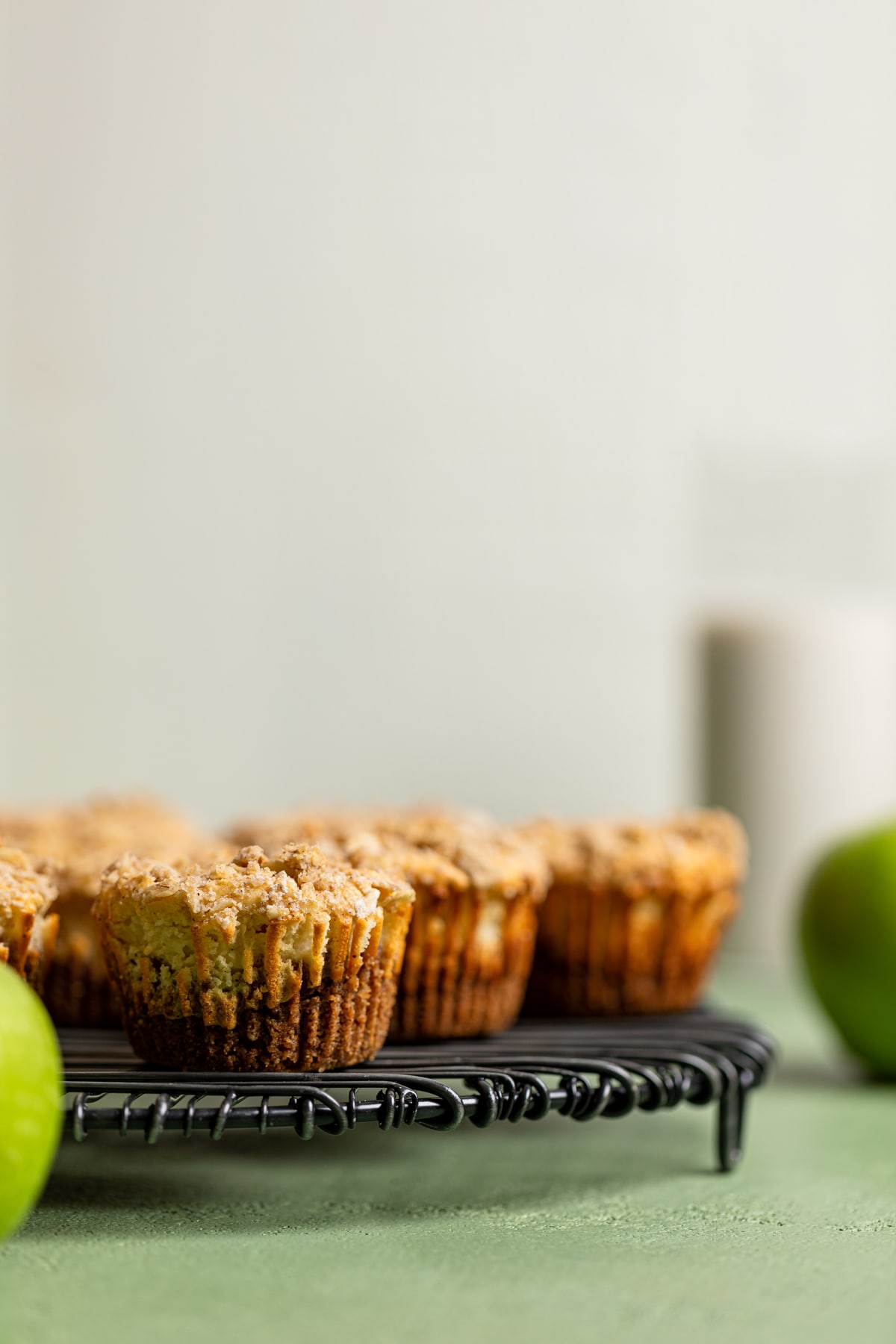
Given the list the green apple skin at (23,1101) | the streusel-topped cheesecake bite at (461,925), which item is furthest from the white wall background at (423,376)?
the green apple skin at (23,1101)

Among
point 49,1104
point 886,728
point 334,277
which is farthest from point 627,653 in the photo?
point 49,1104

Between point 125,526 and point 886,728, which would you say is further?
point 125,526

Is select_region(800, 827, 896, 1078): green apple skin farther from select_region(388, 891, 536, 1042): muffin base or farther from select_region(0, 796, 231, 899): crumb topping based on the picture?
select_region(0, 796, 231, 899): crumb topping

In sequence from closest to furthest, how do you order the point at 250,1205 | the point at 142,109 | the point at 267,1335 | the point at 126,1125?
the point at 267,1335
the point at 126,1125
the point at 250,1205
the point at 142,109

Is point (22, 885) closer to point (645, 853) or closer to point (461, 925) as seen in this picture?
point (461, 925)

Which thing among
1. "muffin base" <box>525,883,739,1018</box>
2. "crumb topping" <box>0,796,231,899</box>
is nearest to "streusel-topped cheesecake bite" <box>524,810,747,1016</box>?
"muffin base" <box>525,883,739,1018</box>

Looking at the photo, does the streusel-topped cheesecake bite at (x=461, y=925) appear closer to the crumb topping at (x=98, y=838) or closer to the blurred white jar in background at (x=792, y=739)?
the crumb topping at (x=98, y=838)

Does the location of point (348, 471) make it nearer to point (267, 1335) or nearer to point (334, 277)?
point (334, 277)
